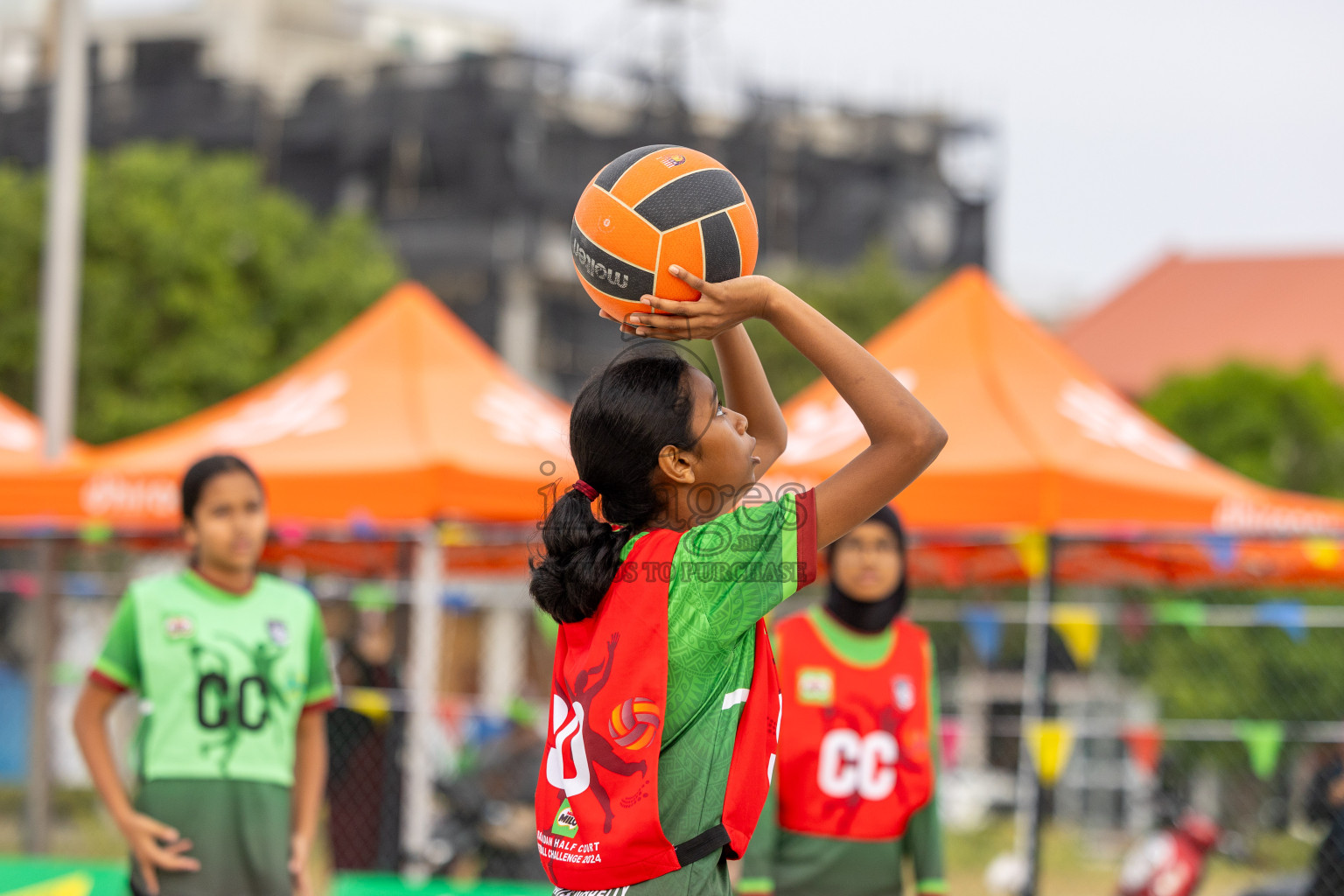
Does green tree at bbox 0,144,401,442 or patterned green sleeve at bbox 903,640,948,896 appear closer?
patterned green sleeve at bbox 903,640,948,896

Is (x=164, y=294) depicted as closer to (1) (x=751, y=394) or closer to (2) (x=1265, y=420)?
(2) (x=1265, y=420)

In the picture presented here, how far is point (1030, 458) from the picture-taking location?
630 centimetres

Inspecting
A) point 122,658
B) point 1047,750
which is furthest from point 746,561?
point 1047,750

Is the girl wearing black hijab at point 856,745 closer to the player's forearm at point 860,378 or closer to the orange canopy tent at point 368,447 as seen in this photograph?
the player's forearm at point 860,378

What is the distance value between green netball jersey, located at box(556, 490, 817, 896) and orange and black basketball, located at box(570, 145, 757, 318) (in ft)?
1.23

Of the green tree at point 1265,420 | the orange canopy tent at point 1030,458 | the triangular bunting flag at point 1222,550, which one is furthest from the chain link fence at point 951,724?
the green tree at point 1265,420

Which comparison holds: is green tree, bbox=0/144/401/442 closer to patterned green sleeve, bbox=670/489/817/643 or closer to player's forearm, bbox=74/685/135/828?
player's forearm, bbox=74/685/135/828

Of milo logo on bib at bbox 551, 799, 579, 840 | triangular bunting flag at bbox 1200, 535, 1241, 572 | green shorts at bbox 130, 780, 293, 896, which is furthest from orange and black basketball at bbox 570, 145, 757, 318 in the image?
triangular bunting flag at bbox 1200, 535, 1241, 572

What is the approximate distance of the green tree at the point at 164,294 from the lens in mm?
20531

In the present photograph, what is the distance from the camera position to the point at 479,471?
6926mm

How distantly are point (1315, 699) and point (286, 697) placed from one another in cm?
1114

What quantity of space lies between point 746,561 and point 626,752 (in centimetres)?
33

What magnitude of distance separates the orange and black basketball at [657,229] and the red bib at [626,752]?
16.5 inches

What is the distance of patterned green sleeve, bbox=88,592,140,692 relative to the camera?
3.74 meters
